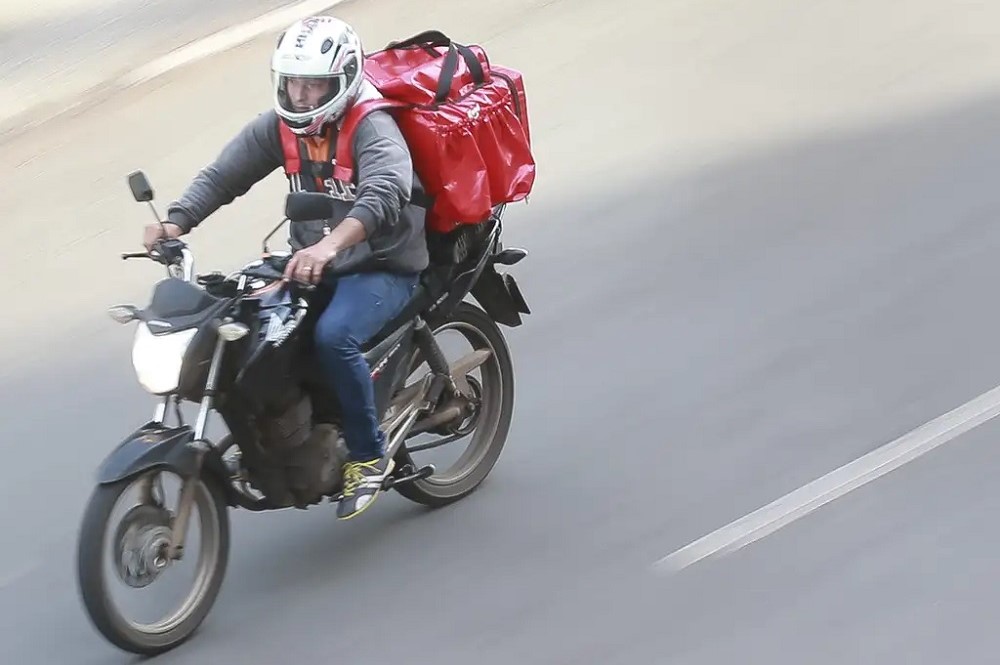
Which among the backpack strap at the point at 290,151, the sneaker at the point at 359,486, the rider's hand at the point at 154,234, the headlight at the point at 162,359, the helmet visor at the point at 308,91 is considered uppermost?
the helmet visor at the point at 308,91

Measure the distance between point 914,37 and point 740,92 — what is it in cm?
165

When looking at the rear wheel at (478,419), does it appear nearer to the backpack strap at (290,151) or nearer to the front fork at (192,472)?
the backpack strap at (290,151)

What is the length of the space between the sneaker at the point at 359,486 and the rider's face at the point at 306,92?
1.24 meters

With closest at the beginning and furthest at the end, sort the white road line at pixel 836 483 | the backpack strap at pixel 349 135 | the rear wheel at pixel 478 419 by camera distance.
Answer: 1. the backpack strap at pixel 349 135
2. the white road line at pixel 836 483
3. the rear wheel at pixel 478 419

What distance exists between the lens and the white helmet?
5.66 meters

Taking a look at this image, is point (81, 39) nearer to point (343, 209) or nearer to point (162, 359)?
point (343, 209)

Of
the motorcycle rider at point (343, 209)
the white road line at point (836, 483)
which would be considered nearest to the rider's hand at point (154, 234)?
the motorcycle rider at point (343, 209)

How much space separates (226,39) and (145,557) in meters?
8.16

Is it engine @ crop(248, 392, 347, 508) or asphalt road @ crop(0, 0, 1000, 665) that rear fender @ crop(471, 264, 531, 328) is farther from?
engine @ crop(248, 392, 347, 508)

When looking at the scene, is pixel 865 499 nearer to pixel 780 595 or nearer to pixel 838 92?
pixel 780 595

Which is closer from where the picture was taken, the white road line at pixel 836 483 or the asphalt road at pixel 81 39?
the white road line at pixel 836 483

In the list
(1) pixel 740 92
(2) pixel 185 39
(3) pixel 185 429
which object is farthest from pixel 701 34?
(3) pixel 185 429

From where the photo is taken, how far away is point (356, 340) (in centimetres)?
576

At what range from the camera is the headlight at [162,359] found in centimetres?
521
